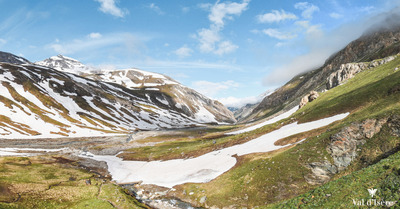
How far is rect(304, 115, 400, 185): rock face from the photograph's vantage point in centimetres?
3092

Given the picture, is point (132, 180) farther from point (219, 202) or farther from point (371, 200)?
point (371, 200)

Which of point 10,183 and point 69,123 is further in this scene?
point 69,123

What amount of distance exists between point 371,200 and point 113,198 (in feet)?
118

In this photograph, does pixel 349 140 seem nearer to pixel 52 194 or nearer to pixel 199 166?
pixel 199 166

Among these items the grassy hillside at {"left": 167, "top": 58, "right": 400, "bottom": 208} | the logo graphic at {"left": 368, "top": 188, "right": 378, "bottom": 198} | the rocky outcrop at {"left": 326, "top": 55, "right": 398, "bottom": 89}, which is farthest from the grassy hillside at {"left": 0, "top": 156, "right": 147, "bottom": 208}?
the rocky outcrop at {"left": 326, "top": 55, "right": 398, "bottom": 89}

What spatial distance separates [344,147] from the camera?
105 feet

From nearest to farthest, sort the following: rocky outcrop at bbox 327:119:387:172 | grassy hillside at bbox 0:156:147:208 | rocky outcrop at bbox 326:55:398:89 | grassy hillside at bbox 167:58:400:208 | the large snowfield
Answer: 1. grassy hillside at bbox 167:58:400:208
2. grassy hillside at bbox 0:156:147:208
3. rocky outcrop at bbox 327:119:387:172
4. the large snowfield
5. rocky outcrop at bbox 326:55:398:89

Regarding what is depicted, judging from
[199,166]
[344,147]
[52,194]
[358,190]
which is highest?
[52,194]

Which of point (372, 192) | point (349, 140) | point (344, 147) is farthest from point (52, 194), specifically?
point (349, 140)

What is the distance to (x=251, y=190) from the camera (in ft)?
110

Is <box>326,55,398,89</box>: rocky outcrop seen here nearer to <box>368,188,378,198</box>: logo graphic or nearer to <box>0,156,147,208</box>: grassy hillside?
<box>368,188,378,198</box>: logo graphic

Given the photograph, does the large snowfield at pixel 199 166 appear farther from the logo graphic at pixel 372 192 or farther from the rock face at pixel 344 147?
the logo graphic at pixel 372 192

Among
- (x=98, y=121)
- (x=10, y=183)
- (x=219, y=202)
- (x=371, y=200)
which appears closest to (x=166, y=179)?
(x=219, y=202)

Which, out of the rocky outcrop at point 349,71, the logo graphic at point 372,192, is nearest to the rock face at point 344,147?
the logo graphic at point 372,192
